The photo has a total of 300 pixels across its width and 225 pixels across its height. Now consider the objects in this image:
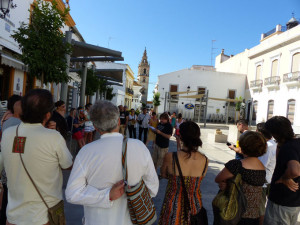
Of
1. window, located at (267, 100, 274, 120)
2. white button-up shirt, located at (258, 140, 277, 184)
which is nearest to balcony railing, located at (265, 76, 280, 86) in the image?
window, located at (267, 100, 274, 120)

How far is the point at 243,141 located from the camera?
7.88ft

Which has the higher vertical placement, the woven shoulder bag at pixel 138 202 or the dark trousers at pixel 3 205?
the woven shoulder bag at pixel 138 202

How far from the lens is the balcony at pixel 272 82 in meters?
24.2

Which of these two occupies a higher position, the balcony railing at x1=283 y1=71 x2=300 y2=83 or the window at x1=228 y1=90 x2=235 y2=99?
the balcony railing at x1=283 y1=71 x2=300 y2=83

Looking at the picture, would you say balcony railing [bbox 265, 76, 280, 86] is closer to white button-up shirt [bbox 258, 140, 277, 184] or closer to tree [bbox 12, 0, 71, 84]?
tree [bbox 12, 0, 71, 84]

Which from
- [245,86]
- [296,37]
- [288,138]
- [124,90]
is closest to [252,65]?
[245,86]

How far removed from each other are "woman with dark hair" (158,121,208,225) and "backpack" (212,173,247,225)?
0.69 ft

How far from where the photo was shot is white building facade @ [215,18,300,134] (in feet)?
71.9

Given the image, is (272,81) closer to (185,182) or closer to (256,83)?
(256,83)

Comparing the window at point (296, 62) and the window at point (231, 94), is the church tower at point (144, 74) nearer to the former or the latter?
the window at point (231, 94)

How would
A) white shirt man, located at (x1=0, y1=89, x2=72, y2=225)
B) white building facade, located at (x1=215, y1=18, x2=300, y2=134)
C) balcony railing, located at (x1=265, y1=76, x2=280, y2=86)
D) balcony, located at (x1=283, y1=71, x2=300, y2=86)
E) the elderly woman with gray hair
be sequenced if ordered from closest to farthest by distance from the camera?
the elderly woman with gray hair → white shirt man, located at (x1=0, y1=89, x2=72, y2=225) → balcony, located at (x1=283, y1=71, x2=300, y2=86) → white building facade, located at (x1=215, y1=18, x2=300, y2=134) → balcony railing, located at (x1=265, y1=76, x2=280, y2=86)

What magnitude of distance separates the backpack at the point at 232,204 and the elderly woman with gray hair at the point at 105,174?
3.07ft

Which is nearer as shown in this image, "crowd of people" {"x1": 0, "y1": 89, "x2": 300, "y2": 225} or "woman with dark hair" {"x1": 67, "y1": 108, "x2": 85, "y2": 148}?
"crowd of people" {"x1": 0, "y1": 89, "x2": 300, "y2": 225}

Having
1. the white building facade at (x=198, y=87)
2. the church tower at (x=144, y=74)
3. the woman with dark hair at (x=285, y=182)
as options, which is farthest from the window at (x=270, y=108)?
the church tower at (x=144, y=74)
